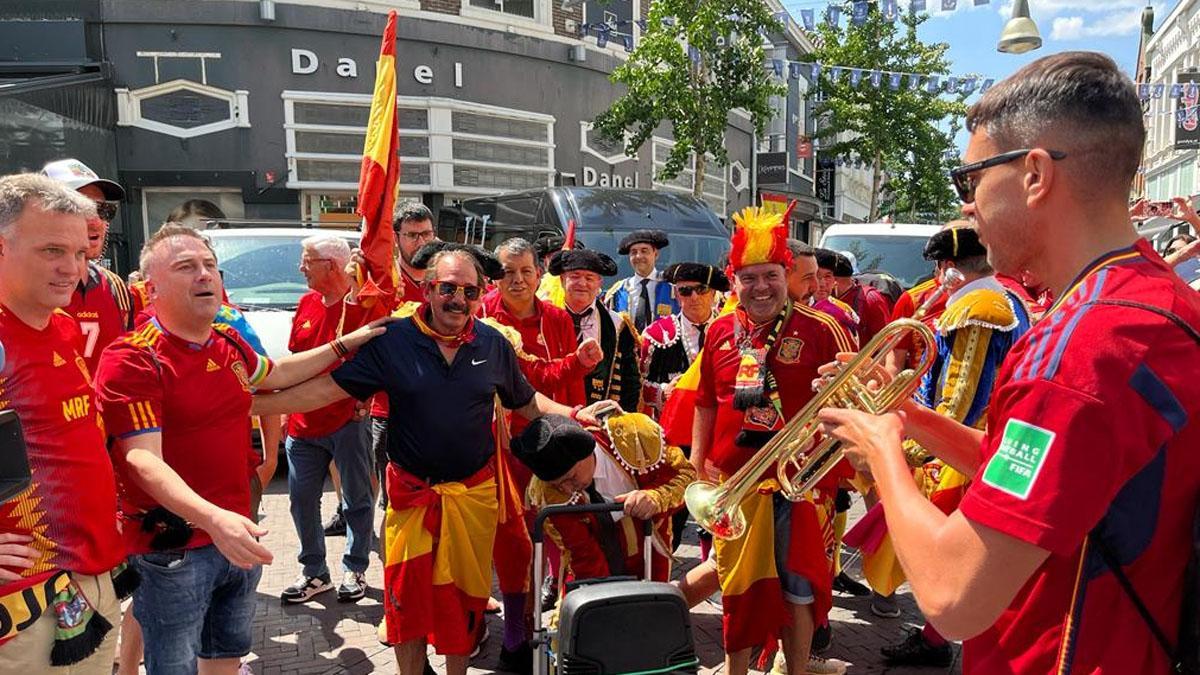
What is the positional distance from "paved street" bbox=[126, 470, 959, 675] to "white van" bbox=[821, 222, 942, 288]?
602 centimetres

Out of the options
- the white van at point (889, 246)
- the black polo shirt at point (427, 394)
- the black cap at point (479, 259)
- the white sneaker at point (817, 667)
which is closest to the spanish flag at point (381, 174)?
the black cap at point (479, 259)

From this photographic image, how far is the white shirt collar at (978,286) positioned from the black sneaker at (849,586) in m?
2.23

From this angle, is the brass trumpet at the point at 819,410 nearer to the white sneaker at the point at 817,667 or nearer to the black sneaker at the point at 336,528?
the white sneaker at the point at 817,667

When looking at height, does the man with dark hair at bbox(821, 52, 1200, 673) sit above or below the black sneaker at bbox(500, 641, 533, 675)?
above

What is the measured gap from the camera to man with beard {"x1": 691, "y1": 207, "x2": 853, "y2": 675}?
3752mm

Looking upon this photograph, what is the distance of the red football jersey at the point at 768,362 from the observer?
12.6 feet

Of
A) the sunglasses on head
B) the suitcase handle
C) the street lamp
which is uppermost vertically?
the street lamp

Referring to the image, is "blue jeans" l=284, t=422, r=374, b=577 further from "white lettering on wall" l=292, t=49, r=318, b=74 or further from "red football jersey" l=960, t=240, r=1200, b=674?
"white lettering on wall" l=292, t=49, r=318, b=74

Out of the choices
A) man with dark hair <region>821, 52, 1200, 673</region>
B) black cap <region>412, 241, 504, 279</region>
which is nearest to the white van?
black cap <region>412, 241, 504, 279</region>

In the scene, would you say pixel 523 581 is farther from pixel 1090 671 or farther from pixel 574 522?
pixel 1090 671

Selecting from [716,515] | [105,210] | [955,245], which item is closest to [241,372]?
[716,515]

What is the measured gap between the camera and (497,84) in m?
19.6

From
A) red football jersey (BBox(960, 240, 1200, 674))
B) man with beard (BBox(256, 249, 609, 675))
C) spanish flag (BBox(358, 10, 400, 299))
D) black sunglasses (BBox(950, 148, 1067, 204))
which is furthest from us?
spanish flag (BBox(358, 10, 400, 299))

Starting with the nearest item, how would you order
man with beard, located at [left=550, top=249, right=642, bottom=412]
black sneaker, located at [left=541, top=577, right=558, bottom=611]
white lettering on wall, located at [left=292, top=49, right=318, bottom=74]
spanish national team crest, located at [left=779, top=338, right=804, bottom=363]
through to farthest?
spanish national team crest, located at [left=779, top=338, right=804, bottom=363] → black sneaker, located at [left=541, top=577, right=558, bottom=611] → man with beard, located at [left=550, top=249, right=642, bottom=412] → white lettering on wall, located at [left=292, top=49, right=318, bottom=74]
